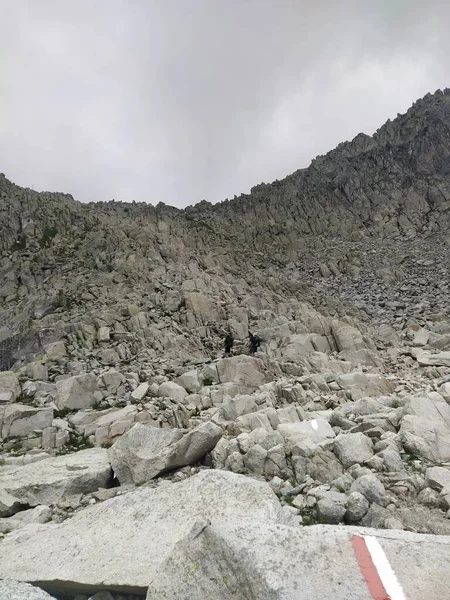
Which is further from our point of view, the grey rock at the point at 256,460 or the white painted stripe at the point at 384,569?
the grey rock at the point at 256,460

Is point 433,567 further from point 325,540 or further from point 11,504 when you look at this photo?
point 11,504

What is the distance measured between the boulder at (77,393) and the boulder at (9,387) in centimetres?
203

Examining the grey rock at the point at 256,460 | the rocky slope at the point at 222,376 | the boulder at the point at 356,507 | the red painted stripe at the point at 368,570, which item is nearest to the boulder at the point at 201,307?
the rocky slope at the point at 222,376

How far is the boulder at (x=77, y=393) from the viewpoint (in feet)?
58.4

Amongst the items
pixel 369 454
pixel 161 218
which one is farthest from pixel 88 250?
pixel 369 454

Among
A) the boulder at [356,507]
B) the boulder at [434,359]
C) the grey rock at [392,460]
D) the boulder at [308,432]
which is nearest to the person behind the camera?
the boulder at [356,507]

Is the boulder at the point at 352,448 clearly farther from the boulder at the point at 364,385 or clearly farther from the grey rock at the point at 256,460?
the boulder at the point at 364,385

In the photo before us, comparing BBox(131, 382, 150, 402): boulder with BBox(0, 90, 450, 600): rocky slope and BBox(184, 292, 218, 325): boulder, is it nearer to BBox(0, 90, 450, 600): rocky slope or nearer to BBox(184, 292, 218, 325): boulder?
BBox(0, 90, 450, 600): rocky slope

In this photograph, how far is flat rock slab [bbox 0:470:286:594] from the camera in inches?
252

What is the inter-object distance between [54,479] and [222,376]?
10904 mm

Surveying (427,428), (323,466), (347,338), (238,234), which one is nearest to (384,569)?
(323,466)

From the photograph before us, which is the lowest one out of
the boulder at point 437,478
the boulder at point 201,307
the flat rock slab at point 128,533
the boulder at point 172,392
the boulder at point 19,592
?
Result: the boulder at point 437,478

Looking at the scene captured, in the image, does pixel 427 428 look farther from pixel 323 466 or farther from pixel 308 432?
pixel 323 466

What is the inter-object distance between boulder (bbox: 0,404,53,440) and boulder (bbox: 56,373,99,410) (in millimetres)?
1312
